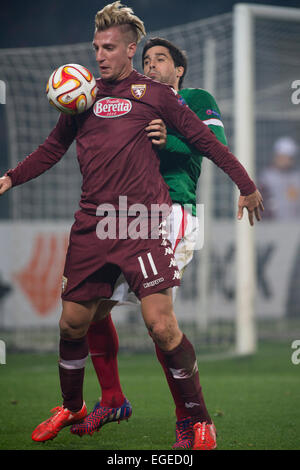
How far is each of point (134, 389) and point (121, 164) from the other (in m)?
2.38

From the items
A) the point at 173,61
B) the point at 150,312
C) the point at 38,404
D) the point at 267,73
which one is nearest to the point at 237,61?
the point at 173,61

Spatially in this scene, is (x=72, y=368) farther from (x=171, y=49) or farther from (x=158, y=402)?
(x=171, y=49)

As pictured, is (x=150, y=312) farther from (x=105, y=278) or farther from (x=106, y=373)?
(x=106, y=373)

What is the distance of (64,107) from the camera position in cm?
333

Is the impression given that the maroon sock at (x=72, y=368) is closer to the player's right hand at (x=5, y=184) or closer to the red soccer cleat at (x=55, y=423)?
the red soccer cleat at (x=55, y=423)

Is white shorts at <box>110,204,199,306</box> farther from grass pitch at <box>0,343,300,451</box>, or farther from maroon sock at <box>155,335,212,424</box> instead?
grass pitch at <box>0,343,300,451</box>

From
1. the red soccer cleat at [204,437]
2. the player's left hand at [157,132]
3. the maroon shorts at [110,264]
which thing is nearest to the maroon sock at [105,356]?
the maroon shorts at [110,264]

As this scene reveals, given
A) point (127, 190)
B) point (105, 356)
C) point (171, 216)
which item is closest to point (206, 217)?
point (105, 356)

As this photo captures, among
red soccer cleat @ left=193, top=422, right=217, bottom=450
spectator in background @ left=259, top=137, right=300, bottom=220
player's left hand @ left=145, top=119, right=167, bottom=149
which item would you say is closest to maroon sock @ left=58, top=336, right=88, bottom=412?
red soccer cleat @ left=193, top=422, right=217, bottom=450

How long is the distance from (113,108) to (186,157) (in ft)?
1.75

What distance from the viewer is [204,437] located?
324 cm

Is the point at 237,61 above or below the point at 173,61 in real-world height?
above

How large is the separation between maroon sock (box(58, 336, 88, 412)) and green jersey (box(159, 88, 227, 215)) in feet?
2.79

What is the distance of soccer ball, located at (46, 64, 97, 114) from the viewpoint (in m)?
3.30
